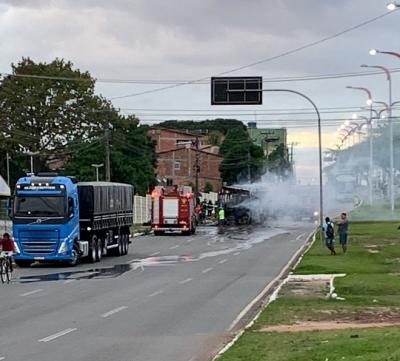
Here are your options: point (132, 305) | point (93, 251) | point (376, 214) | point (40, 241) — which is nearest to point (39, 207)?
point (40, 241)

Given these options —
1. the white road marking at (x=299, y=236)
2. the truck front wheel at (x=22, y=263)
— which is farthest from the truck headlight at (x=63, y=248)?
the white road marking at (x=299, y=236)

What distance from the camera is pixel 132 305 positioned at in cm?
2153

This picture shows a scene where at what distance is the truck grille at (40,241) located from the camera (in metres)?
34.7

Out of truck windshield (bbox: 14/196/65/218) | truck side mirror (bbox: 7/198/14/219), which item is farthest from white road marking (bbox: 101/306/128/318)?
truck side mirror (bbox: 7/198/14/219)

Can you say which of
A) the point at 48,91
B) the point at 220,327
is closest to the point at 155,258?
the point at 220,327

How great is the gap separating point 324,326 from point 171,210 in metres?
45.2

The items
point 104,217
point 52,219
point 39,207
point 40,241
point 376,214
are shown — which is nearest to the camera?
point 40,241

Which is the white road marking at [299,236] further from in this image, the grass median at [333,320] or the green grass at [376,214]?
the grass median at [333,320]

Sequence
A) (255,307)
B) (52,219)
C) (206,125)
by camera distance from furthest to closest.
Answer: (206,125)
(52,219)
(255,307)

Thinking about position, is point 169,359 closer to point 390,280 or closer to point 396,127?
point 390,280

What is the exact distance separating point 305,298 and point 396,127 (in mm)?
70207

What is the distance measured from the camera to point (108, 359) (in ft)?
44.2

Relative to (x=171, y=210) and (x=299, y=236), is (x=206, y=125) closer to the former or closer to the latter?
(x=171, y=210)

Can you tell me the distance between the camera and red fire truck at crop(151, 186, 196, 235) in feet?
202
